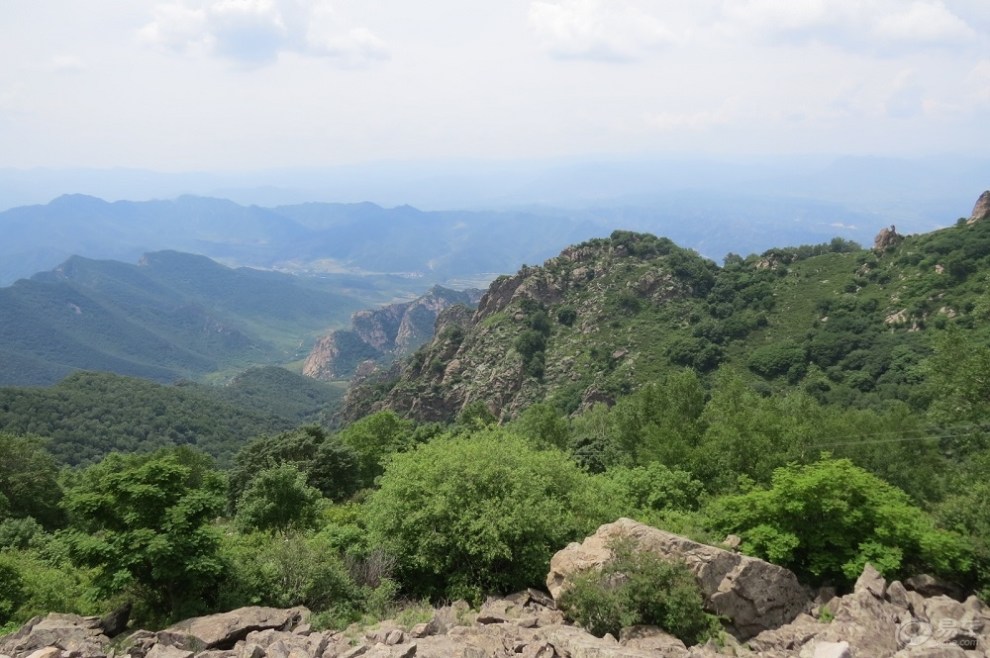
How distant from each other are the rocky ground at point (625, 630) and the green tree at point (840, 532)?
829 mm

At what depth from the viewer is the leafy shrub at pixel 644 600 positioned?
51.9 feet

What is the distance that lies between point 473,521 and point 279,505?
12032 mm

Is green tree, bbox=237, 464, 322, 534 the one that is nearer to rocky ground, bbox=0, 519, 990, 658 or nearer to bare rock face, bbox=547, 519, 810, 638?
rocky ground, bbox=0, 519, 990, 658

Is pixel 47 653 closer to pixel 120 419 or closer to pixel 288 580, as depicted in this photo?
pixel 288 580

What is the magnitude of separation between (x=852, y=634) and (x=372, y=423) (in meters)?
43.2

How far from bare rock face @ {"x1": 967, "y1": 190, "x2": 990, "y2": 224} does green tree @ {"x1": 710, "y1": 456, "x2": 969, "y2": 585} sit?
7203 centimetres

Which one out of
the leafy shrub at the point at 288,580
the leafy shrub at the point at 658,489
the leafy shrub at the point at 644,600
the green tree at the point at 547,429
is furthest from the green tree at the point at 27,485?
the leafy shrub at the point at 644,600

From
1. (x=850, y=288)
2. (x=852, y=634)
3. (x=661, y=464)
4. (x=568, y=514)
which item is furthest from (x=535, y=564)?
(x=850, y=288)

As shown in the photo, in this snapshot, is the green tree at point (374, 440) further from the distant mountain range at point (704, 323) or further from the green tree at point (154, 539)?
the green tree at point (154, 539)

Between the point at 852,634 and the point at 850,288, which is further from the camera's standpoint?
the point at 850,288

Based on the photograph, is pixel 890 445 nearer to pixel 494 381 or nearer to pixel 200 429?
pixel 494 381

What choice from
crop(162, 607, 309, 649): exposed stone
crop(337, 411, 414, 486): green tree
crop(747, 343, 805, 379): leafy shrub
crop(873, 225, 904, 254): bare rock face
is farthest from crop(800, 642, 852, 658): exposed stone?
crop(873, 225, 904, 254): bare rock face

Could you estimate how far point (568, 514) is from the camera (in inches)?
880

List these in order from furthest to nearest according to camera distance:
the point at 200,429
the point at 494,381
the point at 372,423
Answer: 1. the point at 200,429
2. the point at 494,381
3. the point at 372,423
